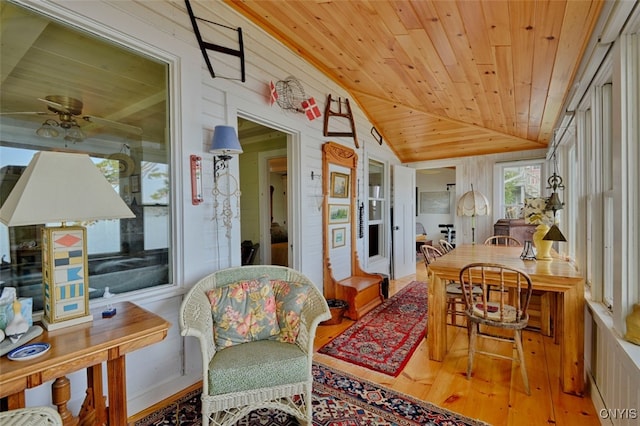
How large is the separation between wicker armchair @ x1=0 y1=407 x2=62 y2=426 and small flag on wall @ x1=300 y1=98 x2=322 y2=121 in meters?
2.90

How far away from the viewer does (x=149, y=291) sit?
6.22 feet

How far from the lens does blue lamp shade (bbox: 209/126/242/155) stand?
208 centimetres

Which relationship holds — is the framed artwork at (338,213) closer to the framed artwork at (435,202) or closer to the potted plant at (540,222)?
the potted plant at (540,222)

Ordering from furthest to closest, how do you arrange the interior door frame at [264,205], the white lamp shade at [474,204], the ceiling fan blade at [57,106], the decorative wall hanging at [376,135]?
the white lamp shade at [474,204]
the decorative wall hanging at [376,135]
the interior door frame at [264,205]
the ceiling fan blade at [57,106]

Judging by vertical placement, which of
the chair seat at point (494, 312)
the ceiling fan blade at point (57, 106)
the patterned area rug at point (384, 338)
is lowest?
the patterned area rug at point (384, 338)

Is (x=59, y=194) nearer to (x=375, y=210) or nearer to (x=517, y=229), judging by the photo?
(x=375, y=210)

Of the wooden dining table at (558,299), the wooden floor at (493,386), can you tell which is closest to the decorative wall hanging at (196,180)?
the wooden floor at (493,386)

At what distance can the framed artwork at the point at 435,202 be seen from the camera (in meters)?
8.12

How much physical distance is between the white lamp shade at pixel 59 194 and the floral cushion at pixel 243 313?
2.58 ft

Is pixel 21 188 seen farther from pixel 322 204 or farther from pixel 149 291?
pixel 322 204

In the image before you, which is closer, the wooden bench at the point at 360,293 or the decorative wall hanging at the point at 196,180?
the decorative wall hanging at the point at 196,180

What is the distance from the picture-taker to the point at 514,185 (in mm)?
5047

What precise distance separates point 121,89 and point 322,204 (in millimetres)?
2178

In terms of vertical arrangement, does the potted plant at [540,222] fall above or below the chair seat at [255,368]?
above
